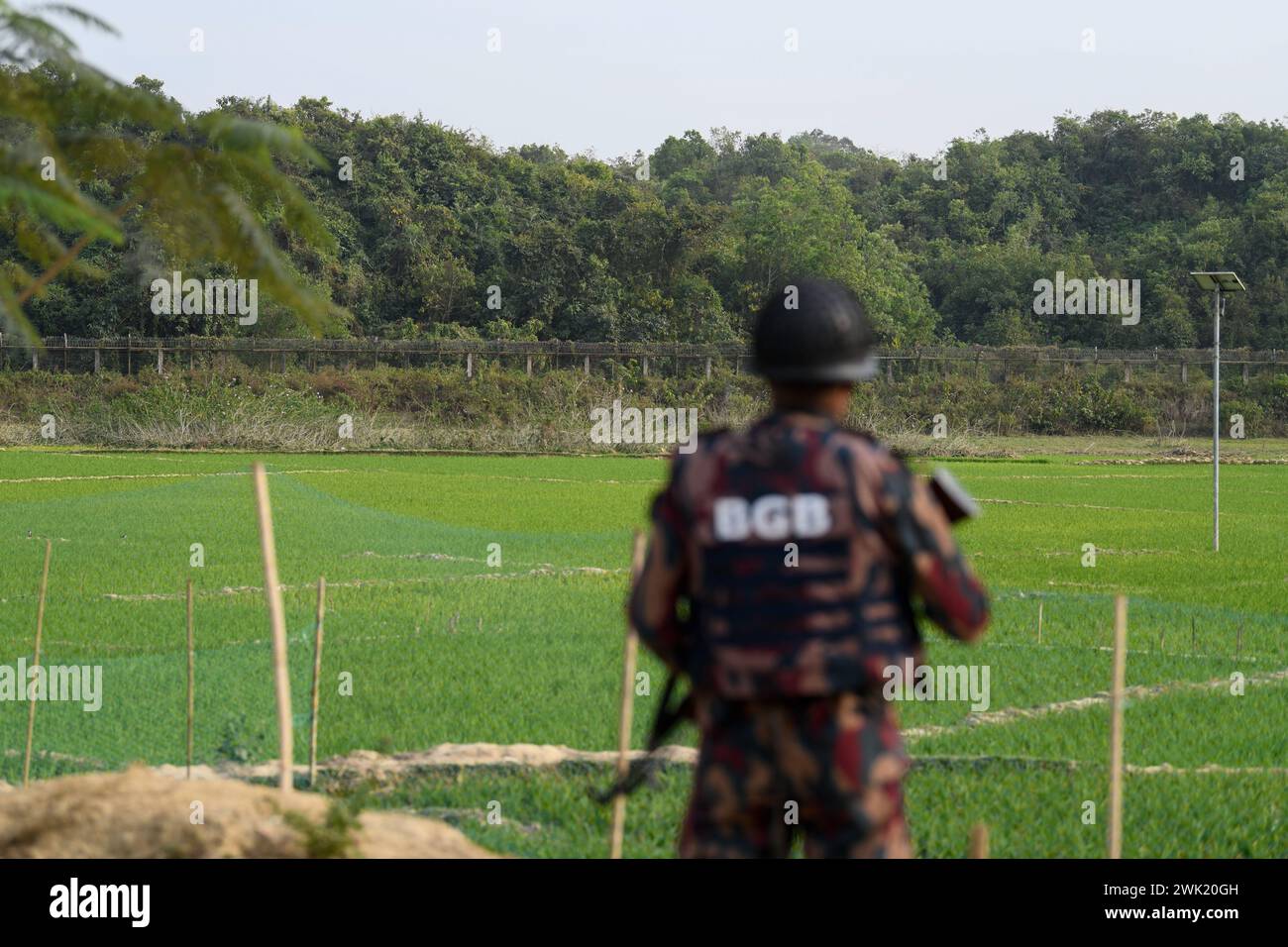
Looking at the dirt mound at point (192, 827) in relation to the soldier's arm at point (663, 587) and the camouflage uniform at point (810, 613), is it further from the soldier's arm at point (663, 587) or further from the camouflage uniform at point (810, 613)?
the camouflage uniform at point (810, 613)

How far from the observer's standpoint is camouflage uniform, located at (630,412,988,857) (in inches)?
128

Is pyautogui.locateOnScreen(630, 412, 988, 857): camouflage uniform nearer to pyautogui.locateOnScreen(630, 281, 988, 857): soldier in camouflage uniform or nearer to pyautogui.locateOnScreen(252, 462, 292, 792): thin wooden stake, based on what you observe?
pyautogui.locateOnScreen(630, 281, 988, 857): soldier in camouflage uniform

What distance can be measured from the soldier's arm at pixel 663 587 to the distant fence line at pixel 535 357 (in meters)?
49.0

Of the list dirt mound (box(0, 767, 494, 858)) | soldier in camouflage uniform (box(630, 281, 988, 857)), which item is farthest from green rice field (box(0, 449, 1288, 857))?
soldier in camouflage uniform (box(630, 281, 988, 857))

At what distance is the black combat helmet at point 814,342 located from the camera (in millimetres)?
3375

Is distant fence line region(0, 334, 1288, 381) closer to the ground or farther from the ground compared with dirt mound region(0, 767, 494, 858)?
farther from the ground

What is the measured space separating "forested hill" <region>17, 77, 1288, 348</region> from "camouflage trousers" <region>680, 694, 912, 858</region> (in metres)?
50.1

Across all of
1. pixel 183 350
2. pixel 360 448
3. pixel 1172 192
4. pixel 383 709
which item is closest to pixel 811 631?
pixel 383 709

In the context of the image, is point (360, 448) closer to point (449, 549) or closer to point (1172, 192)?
point (449, 549)

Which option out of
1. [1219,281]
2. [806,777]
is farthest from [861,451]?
[1219,281]

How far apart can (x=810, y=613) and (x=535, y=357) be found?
51.3 meters

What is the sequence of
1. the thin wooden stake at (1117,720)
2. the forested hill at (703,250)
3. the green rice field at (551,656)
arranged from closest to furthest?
1. the thin wooden stake at (1117,720)
2. the green rice field at (551,656)
3. the forested hill at (703,250)

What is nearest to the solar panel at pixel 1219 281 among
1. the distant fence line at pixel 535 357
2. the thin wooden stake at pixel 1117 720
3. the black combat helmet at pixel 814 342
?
the thin wooden stake at pixel 1117 720

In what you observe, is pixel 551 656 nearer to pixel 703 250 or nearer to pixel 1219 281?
pixel 1219 281
